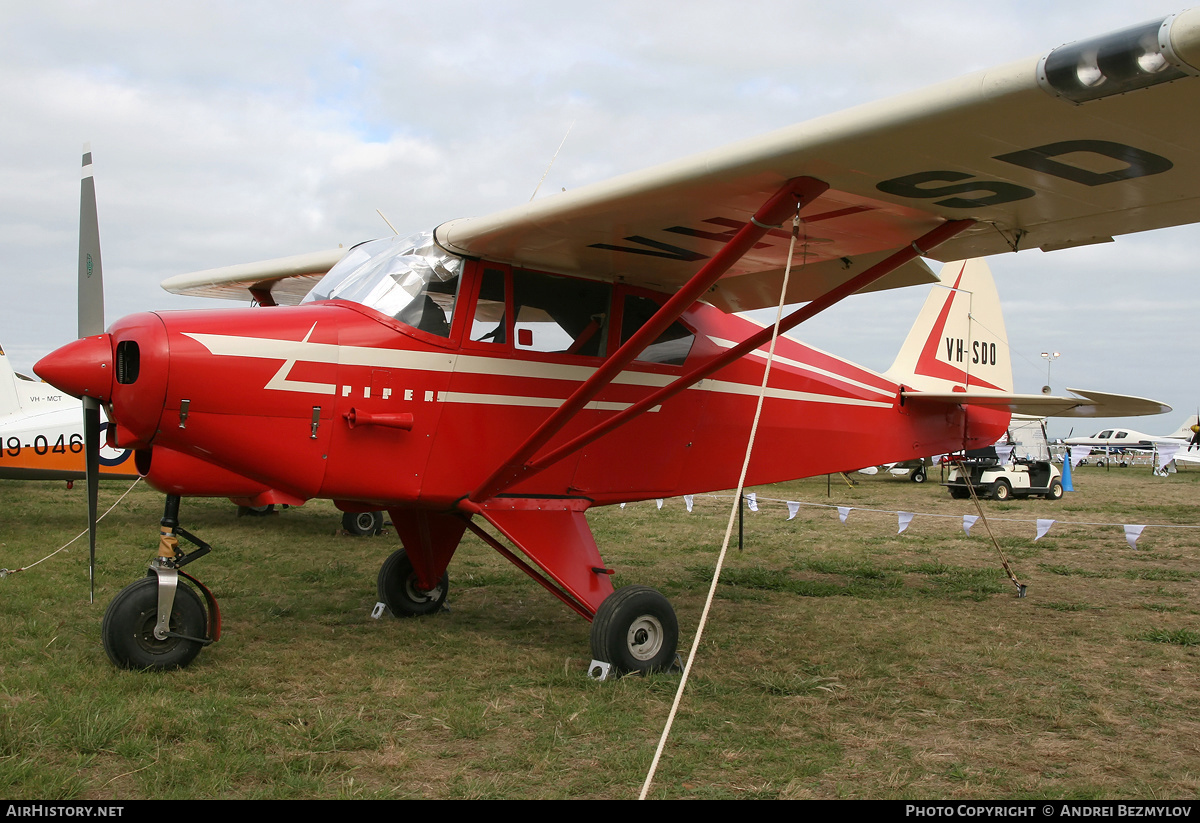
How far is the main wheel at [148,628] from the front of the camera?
15.4ft

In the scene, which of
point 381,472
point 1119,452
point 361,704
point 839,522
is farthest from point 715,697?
point 1119,452

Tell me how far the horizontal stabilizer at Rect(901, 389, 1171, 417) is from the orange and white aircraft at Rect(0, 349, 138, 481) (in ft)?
36.9

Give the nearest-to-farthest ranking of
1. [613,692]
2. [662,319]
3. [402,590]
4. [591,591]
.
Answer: [613,692] → [662,319] → [591,591] → [402,590]

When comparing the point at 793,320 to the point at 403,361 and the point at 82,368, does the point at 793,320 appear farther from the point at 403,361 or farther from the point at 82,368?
the point at 82,368

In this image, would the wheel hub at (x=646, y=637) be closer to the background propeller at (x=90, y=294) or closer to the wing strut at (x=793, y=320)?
the wing strut at (x=793, y=320)

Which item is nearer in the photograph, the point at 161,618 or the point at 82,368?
the point at 82,368

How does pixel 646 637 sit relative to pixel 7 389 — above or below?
below

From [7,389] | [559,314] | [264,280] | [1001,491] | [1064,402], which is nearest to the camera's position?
[559,314]

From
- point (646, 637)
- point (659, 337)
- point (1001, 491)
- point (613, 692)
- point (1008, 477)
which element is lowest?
point (1001, 491)

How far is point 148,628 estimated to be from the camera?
479 centimetres

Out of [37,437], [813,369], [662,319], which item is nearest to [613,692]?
[662,319]

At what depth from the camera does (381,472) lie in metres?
→ 5.14

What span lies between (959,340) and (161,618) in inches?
309
